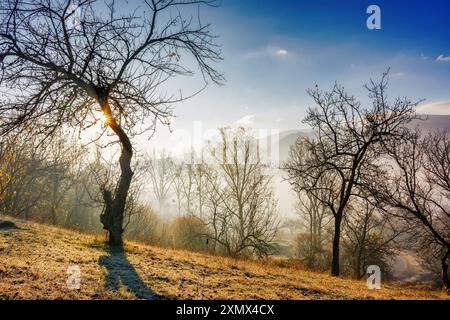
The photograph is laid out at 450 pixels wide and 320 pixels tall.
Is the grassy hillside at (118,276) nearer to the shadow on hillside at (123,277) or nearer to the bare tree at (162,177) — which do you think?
the shadow on hillside at (123,277)

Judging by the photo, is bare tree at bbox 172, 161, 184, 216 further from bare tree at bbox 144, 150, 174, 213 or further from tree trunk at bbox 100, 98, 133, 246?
tree trunk at bbox 100, 98, 133, 246

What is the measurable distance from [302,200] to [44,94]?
32.8 metres

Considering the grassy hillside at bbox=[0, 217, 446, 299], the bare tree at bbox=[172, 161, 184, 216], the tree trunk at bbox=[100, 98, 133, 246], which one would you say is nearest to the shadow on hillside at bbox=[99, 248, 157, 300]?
the grassy hillside at bbox=[0, 217, 446, 299]

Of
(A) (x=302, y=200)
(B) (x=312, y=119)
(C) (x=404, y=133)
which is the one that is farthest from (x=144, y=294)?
(A) (x=302, y=200)

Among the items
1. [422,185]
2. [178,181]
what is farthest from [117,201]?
[178,181]

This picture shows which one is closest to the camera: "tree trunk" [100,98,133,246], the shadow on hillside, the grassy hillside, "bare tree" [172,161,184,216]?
the grassy hillside

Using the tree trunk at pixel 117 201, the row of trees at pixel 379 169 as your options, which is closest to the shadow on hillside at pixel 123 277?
the tree trunk at pixel 117 201

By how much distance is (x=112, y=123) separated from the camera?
32.1 ft

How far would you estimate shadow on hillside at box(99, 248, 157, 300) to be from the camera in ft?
17.6

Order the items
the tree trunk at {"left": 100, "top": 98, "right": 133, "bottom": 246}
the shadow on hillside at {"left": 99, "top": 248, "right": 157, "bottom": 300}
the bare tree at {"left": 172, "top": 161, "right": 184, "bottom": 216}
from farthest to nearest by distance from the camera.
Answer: the bare tree at {"left": 172, "top": 161, "right": 184, "bottom": 216}
the tree trunk at {"left": 100, "top": 98, "right": 133, "bottom": 246}
the shadow on hillside at {"left": 99, "top": 248, "right": 157, "bottom": 300}

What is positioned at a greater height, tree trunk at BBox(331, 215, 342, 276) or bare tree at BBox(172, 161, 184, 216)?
bare tree at BBox(172, 161, 184, 216)

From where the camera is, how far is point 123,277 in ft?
20.5

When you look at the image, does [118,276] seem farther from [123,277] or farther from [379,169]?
[379,169]

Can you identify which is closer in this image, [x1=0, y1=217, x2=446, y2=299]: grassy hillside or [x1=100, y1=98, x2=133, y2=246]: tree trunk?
[x1=0, y1=217, x2=446, y2=299]: grassy hillside
